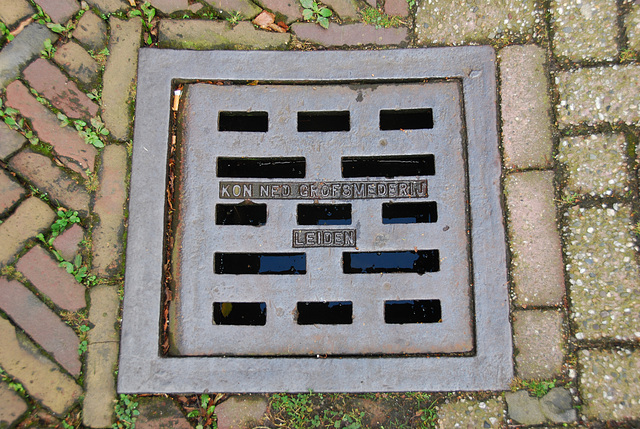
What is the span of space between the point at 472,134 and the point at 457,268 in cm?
69

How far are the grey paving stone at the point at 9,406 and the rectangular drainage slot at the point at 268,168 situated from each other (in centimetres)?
148

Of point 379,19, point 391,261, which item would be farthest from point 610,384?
point 379,19

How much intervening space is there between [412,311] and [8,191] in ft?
7.11

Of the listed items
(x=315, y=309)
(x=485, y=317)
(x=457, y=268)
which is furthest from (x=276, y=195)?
(x=485, y=317)

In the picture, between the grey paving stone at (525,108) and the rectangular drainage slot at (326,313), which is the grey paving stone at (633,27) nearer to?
the grey paving stone at (525,108)

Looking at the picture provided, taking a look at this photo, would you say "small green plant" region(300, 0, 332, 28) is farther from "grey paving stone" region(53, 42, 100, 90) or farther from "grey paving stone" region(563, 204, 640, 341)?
"grey paving stone" region(563, 204, 640, 341)

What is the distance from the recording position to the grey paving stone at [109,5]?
1.99 meters

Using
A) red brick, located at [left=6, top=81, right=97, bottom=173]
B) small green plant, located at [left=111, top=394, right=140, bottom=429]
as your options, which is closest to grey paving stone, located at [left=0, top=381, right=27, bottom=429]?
small green plant, located at [left=111, top=394, right=140, bottom=429]

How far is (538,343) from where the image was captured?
1.84m

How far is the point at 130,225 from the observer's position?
188 centimetres

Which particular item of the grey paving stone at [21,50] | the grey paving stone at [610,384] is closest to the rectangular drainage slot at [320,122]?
the grey paving stone at [21,50]

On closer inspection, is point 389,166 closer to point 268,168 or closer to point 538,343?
point 268,168

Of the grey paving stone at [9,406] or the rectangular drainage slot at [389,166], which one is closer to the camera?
the grey paving stone at [9,406]

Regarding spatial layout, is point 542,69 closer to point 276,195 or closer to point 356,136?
point 356,136
